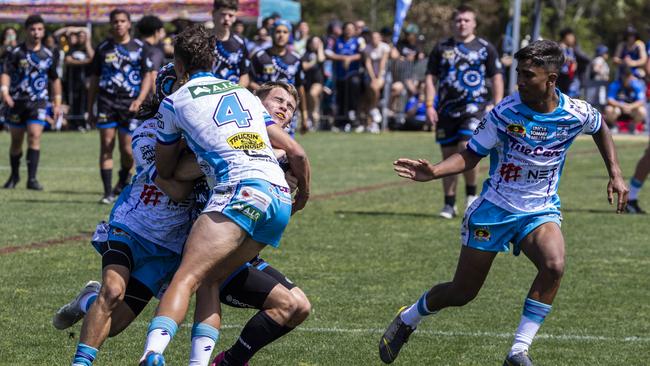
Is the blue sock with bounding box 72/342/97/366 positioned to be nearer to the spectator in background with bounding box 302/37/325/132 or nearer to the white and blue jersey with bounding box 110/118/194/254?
the white and blue jersey with bounding box 110/118/194/254

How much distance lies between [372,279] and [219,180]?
416 centimetres

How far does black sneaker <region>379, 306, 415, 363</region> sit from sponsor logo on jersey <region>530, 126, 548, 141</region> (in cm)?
132

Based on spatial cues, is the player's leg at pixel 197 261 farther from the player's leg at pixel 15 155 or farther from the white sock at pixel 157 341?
the player's leg at pixel 15 155

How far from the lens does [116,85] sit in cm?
1459

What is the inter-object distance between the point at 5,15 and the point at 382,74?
8985mm

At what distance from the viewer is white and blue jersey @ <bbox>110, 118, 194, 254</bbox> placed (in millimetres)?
6066

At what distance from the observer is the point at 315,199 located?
48.9 ft

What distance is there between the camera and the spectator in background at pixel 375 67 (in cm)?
2708

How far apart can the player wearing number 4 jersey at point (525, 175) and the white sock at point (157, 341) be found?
1.80 metres

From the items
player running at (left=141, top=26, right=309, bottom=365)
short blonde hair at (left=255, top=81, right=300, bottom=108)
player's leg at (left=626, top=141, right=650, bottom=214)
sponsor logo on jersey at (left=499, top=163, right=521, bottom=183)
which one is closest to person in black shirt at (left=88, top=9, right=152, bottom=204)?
player's leg at (left=626, top=141, right=650, bottom=214)

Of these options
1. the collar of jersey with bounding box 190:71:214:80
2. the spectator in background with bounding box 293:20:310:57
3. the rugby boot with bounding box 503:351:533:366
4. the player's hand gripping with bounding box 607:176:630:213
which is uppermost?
the collar of jersey with bounding box 190:71:214:80

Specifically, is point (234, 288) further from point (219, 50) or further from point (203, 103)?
point (219, 50)

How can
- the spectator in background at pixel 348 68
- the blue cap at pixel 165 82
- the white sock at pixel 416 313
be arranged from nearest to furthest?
the blue cap at pixel 165 82, the white sock at pixel 416 313, the spectator in background at pixel 348 68

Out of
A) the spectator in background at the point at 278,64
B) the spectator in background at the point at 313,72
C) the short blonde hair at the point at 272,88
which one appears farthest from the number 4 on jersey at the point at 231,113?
the spectator in background at the point at 313,72
